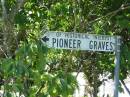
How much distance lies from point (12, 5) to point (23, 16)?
0.54 ft

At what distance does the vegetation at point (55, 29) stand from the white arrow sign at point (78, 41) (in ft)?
0.53

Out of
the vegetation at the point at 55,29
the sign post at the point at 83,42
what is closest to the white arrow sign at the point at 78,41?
the sign post at the point at 83,42

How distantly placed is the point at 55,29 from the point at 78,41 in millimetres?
1330

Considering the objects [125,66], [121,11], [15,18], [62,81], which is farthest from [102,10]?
[62,81]

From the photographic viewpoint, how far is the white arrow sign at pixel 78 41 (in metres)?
3.63

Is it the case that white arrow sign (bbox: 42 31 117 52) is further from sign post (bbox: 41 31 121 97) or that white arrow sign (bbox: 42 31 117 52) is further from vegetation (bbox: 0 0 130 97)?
vegetation (bbox: 0 0 130 97)

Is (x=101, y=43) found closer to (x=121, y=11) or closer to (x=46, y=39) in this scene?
(x=46, y=39)

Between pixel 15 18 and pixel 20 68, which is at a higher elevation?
pixel 15 18

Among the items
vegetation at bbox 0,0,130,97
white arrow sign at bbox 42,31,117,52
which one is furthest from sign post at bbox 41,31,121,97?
vegetation at bbox 0,0,130,97

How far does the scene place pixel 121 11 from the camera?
4.82 metres

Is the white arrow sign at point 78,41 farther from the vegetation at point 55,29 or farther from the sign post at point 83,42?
the vegetation at point 55,29

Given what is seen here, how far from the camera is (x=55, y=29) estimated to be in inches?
197

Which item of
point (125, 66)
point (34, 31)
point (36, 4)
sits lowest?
point (125, 66)

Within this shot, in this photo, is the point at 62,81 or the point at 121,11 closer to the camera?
the point at 62,81
